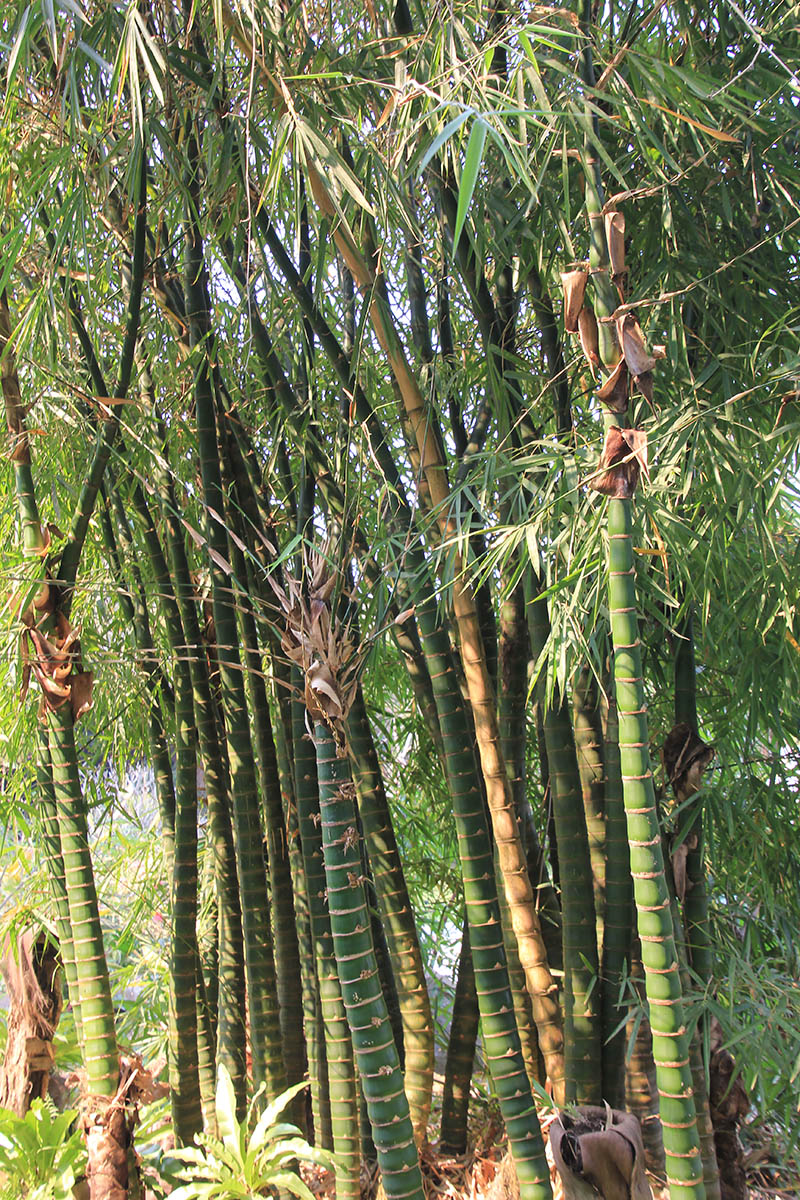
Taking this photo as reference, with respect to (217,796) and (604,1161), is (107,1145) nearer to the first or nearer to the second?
(217,796)

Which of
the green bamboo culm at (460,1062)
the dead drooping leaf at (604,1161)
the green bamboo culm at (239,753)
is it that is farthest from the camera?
the green bamboo culm at (460,1062)

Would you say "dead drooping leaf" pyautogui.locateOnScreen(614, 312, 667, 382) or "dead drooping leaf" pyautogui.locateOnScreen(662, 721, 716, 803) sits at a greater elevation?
"dead drooping leaf" pyautogui.locateOnScreen(614, 312, 667, 382)

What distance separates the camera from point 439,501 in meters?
1.99

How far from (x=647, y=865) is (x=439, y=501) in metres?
0.88

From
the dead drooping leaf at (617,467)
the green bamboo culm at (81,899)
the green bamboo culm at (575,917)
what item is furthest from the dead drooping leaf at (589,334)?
the green bamboo culm at (81,899)

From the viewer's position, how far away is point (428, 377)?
6.92 feet

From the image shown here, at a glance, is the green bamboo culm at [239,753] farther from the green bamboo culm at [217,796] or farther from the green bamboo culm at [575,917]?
the green bamboo culm at [575,917]

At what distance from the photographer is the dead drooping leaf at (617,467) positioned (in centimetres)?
136

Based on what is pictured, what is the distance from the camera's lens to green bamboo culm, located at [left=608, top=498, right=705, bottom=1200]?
4.51 feet

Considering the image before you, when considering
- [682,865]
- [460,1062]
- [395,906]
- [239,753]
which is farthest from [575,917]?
[239,753]

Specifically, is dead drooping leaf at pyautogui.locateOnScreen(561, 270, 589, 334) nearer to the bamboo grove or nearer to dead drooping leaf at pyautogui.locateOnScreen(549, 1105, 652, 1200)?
the bamboo grove

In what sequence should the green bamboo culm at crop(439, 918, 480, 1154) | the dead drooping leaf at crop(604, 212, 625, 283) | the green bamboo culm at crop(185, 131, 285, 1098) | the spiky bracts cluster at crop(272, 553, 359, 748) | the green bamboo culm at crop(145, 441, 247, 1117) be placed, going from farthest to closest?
the green bamboo culm at crop(145, 441, 247, 1117)
the green bamboo culm at crop(439, 918, 480, 1154)
the green bamboo culm at crop(185, 131, 285, 1098)
the spiky bracts cluster at crop(272, 553, 359, 748)
the dead drooping leaf at crop(604, 212, 625, 283)

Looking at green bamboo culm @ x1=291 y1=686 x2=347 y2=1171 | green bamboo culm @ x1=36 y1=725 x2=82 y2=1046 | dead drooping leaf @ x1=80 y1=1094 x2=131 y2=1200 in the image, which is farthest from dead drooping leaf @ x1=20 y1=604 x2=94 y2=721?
dead drooping leaf @ x1=80 y1=1094 x2=131 y2=1200

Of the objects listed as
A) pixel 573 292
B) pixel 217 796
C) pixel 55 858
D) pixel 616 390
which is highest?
pixel 573 292
